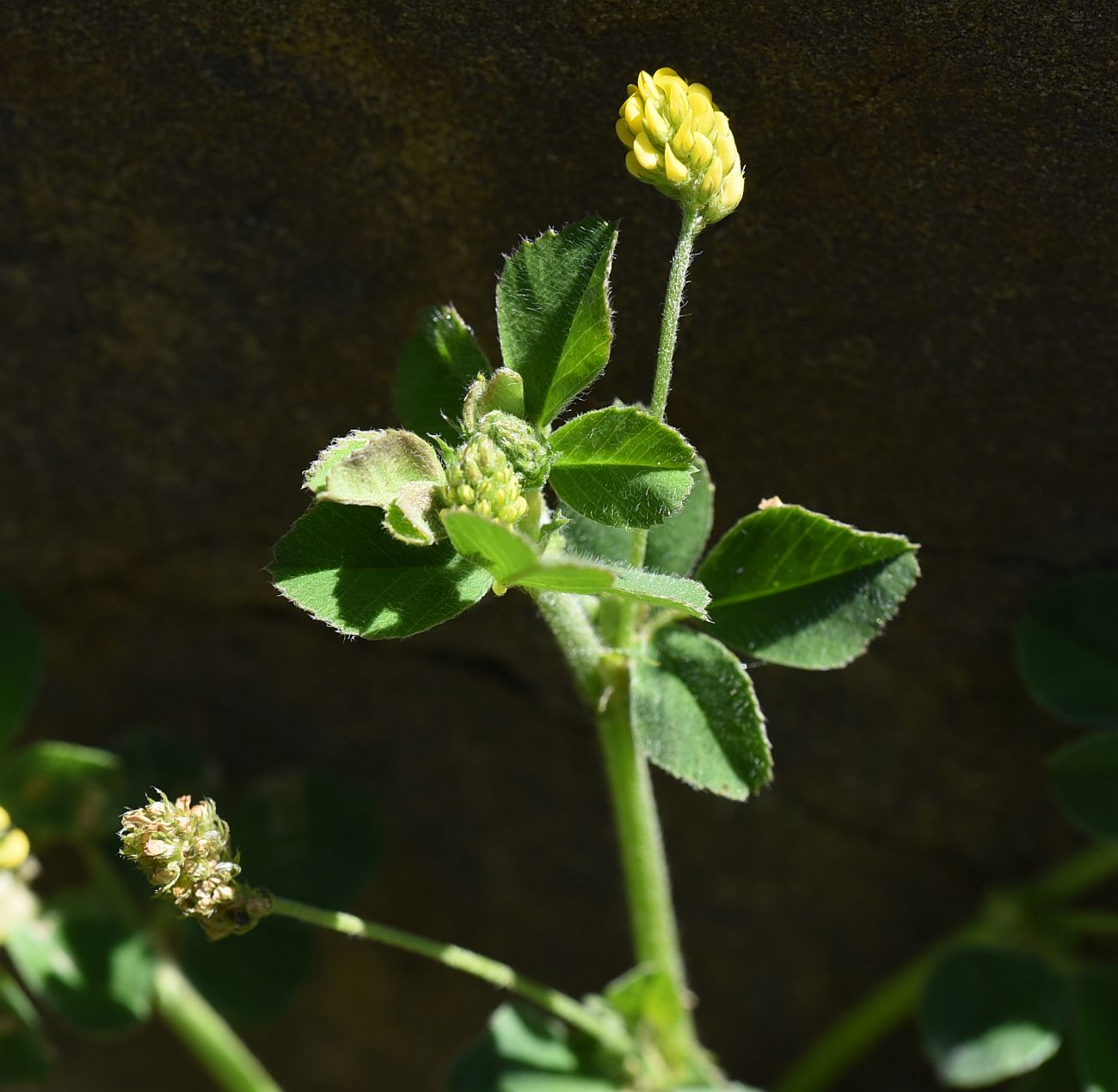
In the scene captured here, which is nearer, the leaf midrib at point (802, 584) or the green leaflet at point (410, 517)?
the green leaflet at point (410, 517)

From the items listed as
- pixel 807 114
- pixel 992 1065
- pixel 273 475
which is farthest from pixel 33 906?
pixel 807 114

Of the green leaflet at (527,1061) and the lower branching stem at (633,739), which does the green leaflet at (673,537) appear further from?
the green leaflet at (527,1061)

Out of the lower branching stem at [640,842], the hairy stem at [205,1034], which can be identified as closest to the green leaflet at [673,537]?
the lower branching stem at [640,842]

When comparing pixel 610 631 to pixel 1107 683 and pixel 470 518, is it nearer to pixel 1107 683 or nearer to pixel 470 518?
pixel 470 518

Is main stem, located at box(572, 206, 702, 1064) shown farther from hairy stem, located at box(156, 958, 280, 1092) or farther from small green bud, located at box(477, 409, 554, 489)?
hairy stem, located at box(156, 958, 280, 1092)

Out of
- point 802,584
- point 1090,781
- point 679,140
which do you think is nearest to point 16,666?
point 802,584

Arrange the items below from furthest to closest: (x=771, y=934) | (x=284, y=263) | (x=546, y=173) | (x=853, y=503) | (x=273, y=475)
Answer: (x=771, y=934)
(x=273, y=475)
(x=853, y=503)
(x=284, y=263)
(x=546, y=173)

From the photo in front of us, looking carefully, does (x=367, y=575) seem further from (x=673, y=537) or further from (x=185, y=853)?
(x=673, y=537)
